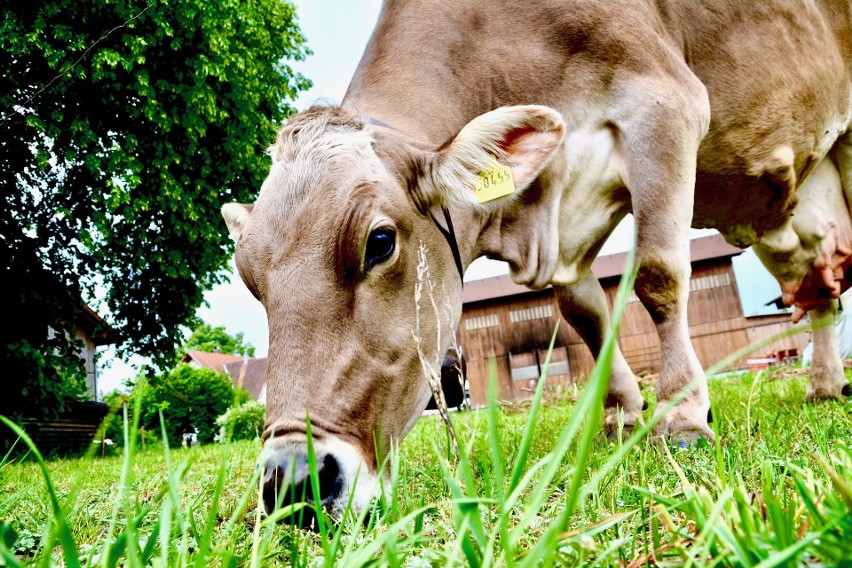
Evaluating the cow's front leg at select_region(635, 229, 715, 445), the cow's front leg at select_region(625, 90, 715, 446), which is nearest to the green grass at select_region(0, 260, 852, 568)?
the cow's front leg at select_region(635, 229, 715, 445)

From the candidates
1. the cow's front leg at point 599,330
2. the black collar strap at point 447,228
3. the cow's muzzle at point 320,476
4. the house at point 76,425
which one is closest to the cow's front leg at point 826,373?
the cow's front leg at point 599,330

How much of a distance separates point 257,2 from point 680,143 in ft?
42.9

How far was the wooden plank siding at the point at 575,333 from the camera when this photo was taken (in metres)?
28.3

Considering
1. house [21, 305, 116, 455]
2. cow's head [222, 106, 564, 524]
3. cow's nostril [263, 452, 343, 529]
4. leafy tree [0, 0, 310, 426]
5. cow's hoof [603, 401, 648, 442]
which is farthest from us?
house [21, 305, 116, 455]

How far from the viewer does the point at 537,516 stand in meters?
1.38

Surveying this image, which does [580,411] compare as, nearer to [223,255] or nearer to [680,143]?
[680,143]

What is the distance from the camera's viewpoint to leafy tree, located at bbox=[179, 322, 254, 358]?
5016 cm

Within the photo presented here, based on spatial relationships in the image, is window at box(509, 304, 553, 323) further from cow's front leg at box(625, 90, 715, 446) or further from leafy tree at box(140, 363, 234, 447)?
cow's front leg at box(625, 90, 715, 446)

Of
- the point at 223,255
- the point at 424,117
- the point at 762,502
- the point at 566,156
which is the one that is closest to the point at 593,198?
the point at 566,156

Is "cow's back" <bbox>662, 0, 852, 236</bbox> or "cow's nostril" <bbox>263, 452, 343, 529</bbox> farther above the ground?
"cow's back" <bbox>662, 0, 852, 236</bbox>

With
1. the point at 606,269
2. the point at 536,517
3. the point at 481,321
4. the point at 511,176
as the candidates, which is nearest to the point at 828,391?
the point at 511,176

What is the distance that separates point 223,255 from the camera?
41.8 ft

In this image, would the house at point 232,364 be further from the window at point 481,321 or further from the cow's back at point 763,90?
the cow's back at point 763,90

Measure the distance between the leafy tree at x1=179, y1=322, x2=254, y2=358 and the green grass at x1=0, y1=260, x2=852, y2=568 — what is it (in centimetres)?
4997
